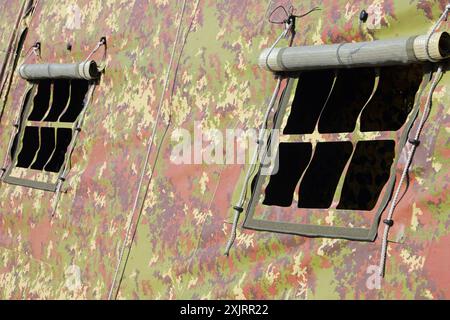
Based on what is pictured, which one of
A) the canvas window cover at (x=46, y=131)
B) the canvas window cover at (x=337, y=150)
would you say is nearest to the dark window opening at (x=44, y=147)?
the canvas window cover at (x=46, y=131)

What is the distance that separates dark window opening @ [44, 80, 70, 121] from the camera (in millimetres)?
5535

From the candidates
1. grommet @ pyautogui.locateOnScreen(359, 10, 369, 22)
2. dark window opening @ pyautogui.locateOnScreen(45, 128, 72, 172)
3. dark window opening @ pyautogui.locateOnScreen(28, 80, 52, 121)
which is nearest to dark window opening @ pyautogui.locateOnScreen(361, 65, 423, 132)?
grommet @ pyautogui.locateOnScreen(359, 10, 369, 22)

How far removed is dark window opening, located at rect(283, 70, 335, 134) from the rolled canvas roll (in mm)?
78

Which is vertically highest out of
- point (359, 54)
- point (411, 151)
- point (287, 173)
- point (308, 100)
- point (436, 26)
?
point (436, 26)

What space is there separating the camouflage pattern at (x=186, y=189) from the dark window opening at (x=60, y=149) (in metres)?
0.20

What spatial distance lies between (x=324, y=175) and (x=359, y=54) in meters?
0.53

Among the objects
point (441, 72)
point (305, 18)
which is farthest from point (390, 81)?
point (305, 18)

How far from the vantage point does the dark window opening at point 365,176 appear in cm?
363

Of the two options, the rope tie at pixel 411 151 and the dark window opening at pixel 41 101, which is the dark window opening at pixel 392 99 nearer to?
the rope tie at pixel 411 151

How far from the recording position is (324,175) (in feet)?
12.4

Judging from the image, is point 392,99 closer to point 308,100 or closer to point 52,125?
point 308,100

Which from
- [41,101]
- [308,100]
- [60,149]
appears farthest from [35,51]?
[308,100]

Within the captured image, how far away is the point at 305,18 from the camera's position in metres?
3.94
